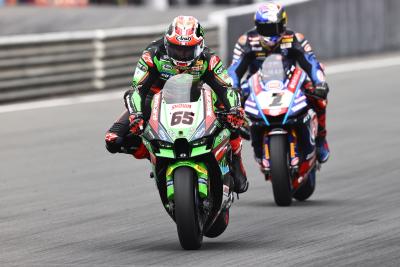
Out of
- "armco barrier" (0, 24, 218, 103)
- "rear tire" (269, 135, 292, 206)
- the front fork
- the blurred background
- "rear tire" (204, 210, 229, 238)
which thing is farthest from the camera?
the blurred background

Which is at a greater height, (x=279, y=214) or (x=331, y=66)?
(x=279, y=214)

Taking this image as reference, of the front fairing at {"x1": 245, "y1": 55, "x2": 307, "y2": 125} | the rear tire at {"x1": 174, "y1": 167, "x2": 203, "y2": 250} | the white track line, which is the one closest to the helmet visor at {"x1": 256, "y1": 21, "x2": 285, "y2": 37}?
the front fairing at {"x1": 245, "y1": 55, "x2": 307, "y2": 125}

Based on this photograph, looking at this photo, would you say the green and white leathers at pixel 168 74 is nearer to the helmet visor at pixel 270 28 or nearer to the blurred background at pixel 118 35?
the helmet visor at pixel 270 28

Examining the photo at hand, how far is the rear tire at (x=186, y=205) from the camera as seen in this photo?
26.7 feet

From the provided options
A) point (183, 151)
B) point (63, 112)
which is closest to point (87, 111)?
point (63, 112)

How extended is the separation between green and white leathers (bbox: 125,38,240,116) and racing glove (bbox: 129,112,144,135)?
67 millimetres

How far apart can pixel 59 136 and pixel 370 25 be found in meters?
12.3

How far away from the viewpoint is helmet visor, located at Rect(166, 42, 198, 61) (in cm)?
860

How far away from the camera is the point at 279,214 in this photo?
1040 centimetres

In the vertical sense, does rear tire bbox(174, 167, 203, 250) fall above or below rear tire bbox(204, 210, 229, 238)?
above

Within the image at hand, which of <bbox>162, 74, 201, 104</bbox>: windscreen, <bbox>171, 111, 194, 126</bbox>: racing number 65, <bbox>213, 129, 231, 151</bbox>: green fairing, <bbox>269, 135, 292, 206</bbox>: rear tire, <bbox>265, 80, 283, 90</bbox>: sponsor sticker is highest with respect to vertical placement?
<bbox>162, 74, 201, 104</bbox>: windscreen

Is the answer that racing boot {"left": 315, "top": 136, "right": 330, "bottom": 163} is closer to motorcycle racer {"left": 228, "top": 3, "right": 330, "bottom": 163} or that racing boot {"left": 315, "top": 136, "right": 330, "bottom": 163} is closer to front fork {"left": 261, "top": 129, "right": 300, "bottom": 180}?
motorcycle racer {"left": 228, "top": 3, "right": 330, "bottom": 163}

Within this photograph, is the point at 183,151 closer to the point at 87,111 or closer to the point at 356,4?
the point at 87,111

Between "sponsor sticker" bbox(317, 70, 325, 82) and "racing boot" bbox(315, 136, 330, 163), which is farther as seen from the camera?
"racing boot" bbox(315, 136, 330, 163)
